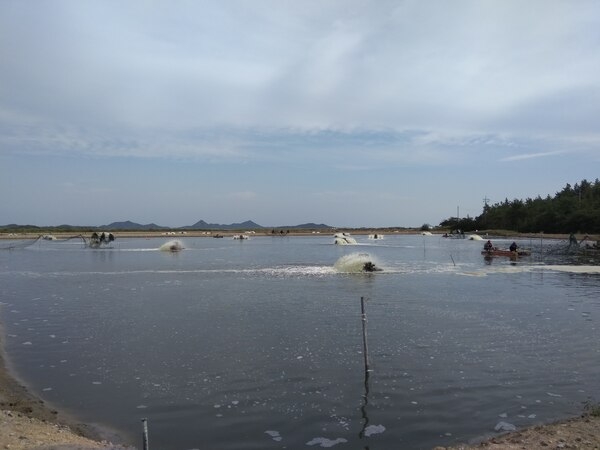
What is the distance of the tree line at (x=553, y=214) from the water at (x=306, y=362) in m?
108

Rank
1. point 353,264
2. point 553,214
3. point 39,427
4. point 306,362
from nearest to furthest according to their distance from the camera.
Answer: point 39,427 < point 306,362 < point 353,264 < point 553,214

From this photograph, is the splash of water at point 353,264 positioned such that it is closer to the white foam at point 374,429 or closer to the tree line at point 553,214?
the white foam at point 374,429

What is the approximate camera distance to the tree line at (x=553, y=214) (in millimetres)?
122050

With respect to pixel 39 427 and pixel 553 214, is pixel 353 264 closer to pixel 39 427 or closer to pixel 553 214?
pixel 39 427

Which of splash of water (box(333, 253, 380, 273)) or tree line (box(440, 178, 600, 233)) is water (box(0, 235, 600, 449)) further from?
tree line (box(440, 178, 600, 233))

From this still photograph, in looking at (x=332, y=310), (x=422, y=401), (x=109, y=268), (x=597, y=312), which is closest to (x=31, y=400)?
(x=422, y=401)

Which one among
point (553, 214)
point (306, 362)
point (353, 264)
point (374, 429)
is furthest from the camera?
point (553, 214)

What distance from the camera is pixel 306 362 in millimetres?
13336

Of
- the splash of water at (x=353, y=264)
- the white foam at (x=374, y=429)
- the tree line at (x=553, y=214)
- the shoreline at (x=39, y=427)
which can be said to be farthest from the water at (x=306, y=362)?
the tree line at (x=553, y=214)

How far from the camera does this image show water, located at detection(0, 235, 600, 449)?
9.37 meters

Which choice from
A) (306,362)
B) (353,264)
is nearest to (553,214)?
(353,264)

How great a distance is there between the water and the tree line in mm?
108377

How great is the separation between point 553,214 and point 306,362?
5754 inches

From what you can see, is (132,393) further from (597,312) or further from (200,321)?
(597,312)
